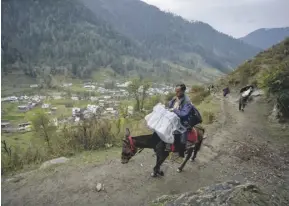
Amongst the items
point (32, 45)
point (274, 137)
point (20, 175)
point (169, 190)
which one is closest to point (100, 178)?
point (169, 190)

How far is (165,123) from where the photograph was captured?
24.4 ft

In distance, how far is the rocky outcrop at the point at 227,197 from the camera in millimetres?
4899

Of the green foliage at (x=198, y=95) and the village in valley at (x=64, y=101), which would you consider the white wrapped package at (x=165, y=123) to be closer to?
the green foliage at (x=198, y=95)

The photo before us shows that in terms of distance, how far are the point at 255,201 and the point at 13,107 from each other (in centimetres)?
10770

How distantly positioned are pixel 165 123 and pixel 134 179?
2.17m

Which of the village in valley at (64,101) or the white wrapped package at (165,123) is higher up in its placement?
the white wrapped package at (165,123)

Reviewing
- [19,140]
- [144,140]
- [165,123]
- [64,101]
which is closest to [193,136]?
[165,123]

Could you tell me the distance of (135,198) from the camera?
24.5 feet

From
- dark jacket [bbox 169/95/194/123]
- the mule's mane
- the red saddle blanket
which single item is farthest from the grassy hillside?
the mule's mane

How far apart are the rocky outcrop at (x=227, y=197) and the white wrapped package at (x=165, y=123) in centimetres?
192

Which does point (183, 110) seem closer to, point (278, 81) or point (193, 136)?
point (193, 136)

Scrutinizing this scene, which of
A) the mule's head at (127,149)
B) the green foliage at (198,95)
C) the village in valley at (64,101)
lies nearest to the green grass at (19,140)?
the village in valley at (64,101)

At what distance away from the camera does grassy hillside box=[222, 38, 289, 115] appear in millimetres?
14728

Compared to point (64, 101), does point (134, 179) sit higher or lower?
higher
